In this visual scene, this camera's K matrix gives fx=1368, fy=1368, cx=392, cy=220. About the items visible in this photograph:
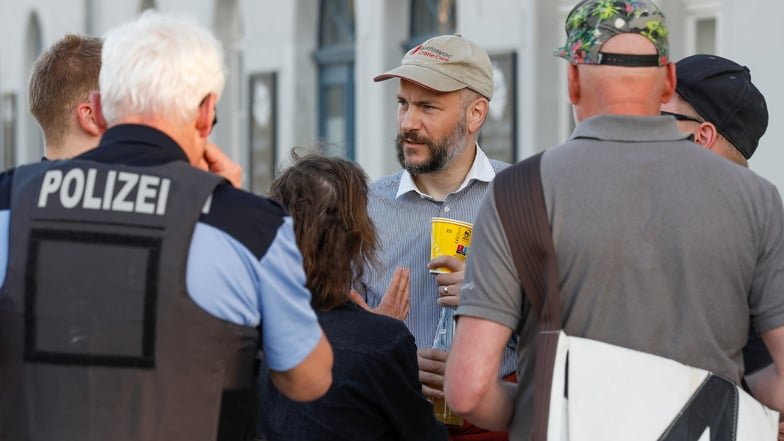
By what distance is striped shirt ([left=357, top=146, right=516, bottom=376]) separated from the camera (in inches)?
161

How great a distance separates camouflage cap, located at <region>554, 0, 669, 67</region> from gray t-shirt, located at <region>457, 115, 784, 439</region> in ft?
0.42

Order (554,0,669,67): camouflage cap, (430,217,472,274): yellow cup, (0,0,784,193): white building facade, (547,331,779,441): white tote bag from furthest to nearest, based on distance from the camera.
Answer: (0,0,784,193): white building facade → (430,217,472,274): yellow cup → (554,0,669,67): camouflage cap → (547,331,779,441): white tote bag

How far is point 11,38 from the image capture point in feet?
56.6

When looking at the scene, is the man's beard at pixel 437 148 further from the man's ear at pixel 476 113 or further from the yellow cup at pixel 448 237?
the yellow cup at pixel 448 237

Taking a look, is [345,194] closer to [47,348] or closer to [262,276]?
[262,276]

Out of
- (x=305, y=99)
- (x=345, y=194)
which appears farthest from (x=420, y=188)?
(x=305, y=99)

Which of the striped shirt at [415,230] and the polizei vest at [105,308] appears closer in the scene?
the polizei vest at [105,308]

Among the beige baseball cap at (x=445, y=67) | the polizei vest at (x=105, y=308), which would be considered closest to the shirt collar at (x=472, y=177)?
the beige baseball cap at (x=445, y=67)

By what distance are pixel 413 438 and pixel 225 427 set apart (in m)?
0.79

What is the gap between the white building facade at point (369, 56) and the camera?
7414 mm

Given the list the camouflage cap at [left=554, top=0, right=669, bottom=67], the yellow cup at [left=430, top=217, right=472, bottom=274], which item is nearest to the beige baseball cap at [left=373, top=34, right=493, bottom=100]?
the yellow cup at [left=430, top=217, right=472, bottom=274]

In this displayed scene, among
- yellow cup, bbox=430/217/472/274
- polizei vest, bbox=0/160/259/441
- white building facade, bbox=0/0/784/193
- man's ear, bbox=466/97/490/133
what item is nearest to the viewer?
polizei vest, bbox=0/160/259/441

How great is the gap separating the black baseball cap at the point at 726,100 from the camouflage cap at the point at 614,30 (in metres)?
0.75

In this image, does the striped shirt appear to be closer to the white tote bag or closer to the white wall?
the white tote bag
